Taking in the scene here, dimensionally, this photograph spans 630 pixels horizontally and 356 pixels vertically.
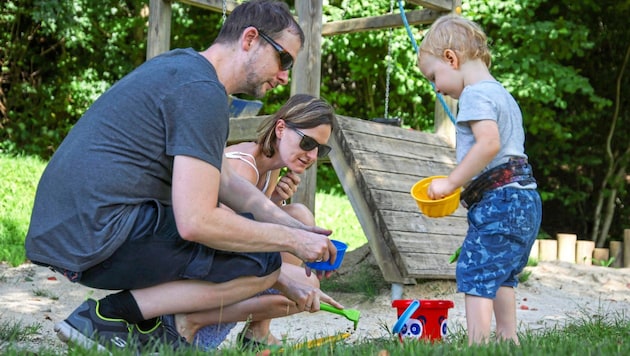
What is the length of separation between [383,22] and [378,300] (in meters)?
2.82

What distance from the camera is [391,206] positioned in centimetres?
539

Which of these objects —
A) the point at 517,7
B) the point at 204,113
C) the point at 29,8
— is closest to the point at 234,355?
the point at 204,113

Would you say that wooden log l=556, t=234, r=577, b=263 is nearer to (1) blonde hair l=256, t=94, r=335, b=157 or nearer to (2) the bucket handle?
(1) blonde hair l=256, t=94, r=335, b=157

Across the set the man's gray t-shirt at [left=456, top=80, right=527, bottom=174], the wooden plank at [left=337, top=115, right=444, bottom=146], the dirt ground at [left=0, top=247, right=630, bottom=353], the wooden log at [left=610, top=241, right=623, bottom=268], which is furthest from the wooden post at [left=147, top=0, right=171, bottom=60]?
the wooden log at [left=610, top=241, right=623, bottom=268]

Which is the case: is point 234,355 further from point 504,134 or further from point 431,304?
point 504,134

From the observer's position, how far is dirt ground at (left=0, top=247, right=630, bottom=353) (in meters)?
4.54

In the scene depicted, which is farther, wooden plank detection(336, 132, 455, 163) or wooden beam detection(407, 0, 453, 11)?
wooden beam detection(407, 0, 453, 11)

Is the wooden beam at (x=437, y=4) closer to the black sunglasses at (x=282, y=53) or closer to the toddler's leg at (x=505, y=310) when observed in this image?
the toddler's leg at (x=505, y=310)

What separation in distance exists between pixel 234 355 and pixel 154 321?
70 cm

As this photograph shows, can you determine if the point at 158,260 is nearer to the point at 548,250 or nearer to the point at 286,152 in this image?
the point at 286,152

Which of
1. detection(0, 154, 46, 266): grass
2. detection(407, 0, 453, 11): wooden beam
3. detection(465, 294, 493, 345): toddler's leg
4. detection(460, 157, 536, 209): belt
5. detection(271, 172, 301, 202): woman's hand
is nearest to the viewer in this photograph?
detection(465, 294, 493, 345): toddler's leg

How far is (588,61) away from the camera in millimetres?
13023

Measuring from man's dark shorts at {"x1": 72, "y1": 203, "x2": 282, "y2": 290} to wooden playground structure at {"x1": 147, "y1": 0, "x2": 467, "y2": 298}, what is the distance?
2.59m

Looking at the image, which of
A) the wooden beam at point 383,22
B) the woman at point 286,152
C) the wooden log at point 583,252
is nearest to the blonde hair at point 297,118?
the woman at point 286,152
